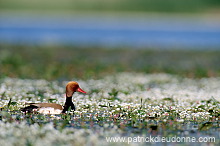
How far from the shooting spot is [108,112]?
530 inches

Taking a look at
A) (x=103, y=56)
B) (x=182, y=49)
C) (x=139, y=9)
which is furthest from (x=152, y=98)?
(x=139, y=9)

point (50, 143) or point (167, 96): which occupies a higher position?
point (167, 96)

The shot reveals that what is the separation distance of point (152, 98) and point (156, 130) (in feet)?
15.5

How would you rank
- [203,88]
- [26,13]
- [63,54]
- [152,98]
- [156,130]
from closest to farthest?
[156,130], [152,98], [203,88], [63,54], [26,13]

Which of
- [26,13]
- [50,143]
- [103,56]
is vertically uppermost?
[26,13]

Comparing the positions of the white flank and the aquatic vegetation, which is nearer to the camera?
the aquatic vegetation

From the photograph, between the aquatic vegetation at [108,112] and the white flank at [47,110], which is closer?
the aquatic vegetation at [108,112]

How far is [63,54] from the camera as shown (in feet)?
98.8

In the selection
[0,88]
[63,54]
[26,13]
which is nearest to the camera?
[0,88]

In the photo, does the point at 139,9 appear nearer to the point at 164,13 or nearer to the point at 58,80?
the point at 164,13

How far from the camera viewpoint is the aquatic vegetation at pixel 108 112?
1080 centimetres

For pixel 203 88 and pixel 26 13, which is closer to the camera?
pixel 203 88

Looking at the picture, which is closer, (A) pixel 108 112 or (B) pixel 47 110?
(B) pixel 47 110

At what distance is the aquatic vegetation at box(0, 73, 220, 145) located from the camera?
1080 centimetres
